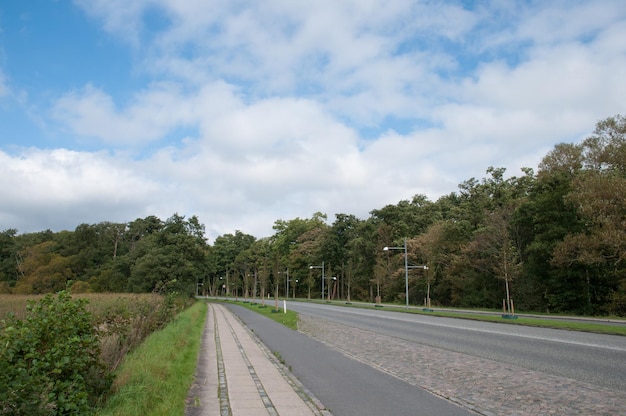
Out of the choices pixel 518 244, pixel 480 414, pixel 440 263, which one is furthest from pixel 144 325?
pixel 440 263

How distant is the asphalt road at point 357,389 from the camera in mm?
6645

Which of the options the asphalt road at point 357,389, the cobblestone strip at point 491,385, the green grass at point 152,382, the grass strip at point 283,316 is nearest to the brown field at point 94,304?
the green grass at point 152,382

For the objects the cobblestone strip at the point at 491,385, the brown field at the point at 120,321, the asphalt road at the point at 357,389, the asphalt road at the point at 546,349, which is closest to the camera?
the asphalt road at the point at 357,389

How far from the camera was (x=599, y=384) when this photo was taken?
27.2 ft

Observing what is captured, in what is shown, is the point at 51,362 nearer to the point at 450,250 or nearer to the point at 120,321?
the point at 120,321

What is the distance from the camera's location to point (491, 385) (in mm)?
8398

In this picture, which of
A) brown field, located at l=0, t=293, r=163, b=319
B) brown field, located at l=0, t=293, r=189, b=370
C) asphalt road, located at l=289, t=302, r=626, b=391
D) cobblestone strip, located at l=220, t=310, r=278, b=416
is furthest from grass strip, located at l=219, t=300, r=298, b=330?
cobblestone strip, located at l=220, t=310, r=278, b=416

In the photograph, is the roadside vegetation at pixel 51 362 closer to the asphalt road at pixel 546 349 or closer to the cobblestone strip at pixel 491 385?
the cobblestone strip at pixel 491 385

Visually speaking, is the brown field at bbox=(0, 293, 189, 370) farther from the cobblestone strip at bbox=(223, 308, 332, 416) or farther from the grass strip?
the grass strip

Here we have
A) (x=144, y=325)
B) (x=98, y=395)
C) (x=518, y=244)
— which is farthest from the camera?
(x=518, y=244)

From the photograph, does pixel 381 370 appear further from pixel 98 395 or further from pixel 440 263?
pixel 440 263

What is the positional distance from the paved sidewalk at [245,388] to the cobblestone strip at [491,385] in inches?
95.0

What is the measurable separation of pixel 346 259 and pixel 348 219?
905 cm

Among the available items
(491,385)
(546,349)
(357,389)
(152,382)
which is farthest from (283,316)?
(152,382)
